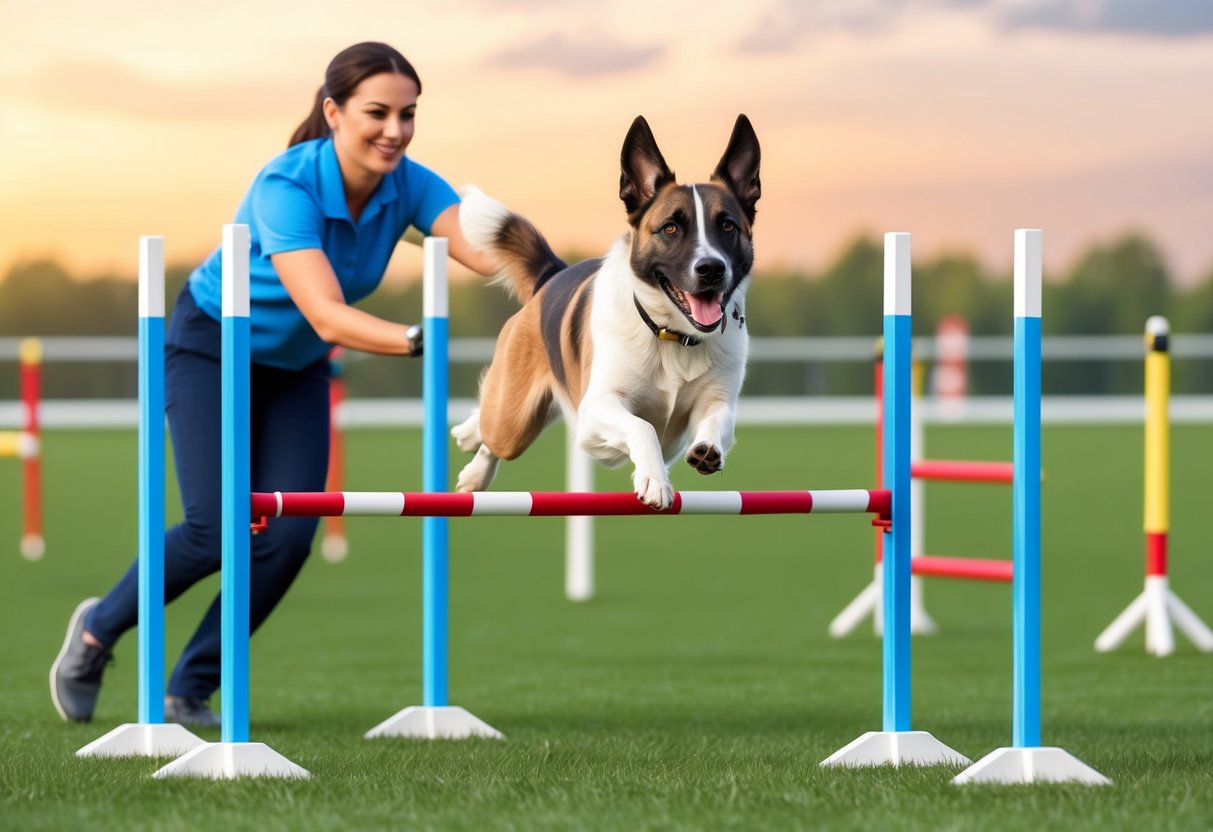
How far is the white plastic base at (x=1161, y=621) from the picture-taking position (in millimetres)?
8008

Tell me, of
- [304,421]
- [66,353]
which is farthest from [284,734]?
[66,353]

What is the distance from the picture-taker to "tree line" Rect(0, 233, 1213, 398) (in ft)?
78.9

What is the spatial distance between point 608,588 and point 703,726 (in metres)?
5.03

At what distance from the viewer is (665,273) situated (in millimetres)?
4371

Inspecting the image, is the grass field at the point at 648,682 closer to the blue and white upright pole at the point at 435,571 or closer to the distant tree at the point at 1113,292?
the blue and white upright pole at the point at 435,571

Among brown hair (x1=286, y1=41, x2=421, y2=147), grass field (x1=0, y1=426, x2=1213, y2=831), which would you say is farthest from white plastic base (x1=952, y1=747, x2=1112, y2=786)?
brown hair (x1=286, y1=41, x2=421, y2=147)

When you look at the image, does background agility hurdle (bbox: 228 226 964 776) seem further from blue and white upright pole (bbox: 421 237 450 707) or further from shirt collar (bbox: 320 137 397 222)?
shirt collar (bbox: 320 137 397 222)

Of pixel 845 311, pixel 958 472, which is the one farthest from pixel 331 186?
pixel 845 311

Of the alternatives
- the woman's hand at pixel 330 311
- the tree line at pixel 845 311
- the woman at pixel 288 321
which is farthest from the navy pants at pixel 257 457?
the tree line at pixel 845 311

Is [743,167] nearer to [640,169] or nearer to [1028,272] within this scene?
[640,169]

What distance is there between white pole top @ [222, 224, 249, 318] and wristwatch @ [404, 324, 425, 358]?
1.42 ft

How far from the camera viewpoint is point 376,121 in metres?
4.91

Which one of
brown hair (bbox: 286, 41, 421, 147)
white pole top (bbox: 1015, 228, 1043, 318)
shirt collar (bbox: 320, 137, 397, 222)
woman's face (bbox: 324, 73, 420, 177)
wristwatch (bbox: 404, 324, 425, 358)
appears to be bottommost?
wristwatch (bbox: 404, 324, 425, 358)

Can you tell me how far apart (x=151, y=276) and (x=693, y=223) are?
149 cm
